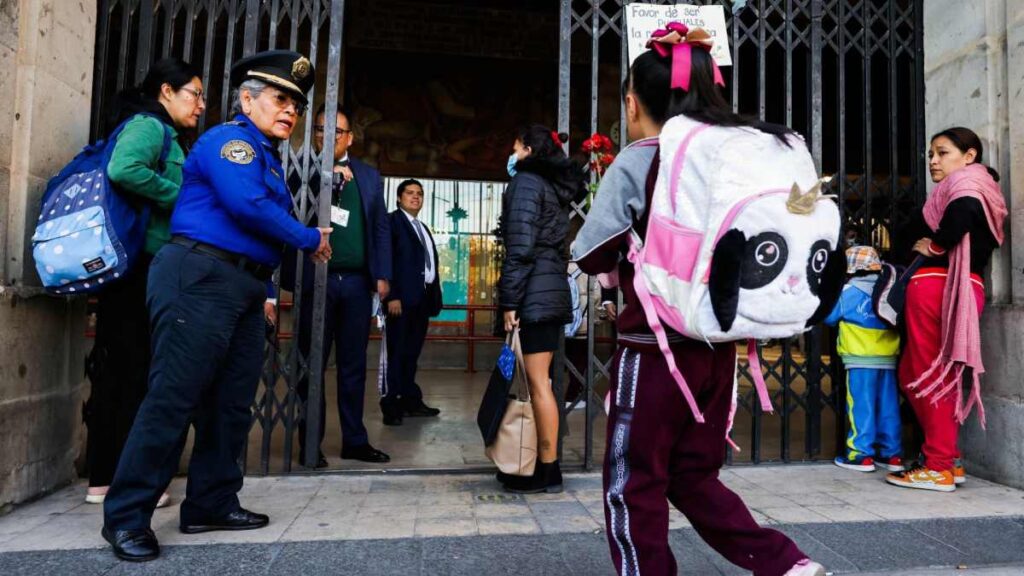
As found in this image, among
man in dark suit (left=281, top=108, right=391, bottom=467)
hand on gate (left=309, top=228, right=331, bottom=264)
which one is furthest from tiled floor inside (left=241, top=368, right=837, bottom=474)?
hand on gate (left=309, top=228, right=331, bottom=264)

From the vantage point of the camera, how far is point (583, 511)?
10.3 ft

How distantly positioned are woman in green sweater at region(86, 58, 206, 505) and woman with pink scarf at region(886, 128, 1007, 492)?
3864mm

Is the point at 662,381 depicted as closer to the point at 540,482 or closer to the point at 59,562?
the point at 540,482

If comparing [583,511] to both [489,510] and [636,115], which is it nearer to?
[489,510]

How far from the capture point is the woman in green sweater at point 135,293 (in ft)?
9.74

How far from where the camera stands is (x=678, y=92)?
6.11 feet

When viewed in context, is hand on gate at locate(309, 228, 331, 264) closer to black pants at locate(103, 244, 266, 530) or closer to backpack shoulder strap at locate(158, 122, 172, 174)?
black pants at locate(103, 244, 266, 530)

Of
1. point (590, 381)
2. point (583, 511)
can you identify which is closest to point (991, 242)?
point (590, 381)

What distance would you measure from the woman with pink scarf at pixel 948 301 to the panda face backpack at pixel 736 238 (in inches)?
91.0

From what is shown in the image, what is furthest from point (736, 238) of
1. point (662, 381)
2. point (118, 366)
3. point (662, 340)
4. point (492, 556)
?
point (118, 366)

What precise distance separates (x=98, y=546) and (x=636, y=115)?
8.53ft

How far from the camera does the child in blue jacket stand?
12.8 feet

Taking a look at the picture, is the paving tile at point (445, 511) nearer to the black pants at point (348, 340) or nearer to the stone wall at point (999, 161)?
the black pants at point (348, 340)

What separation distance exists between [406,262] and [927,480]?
412 cm
